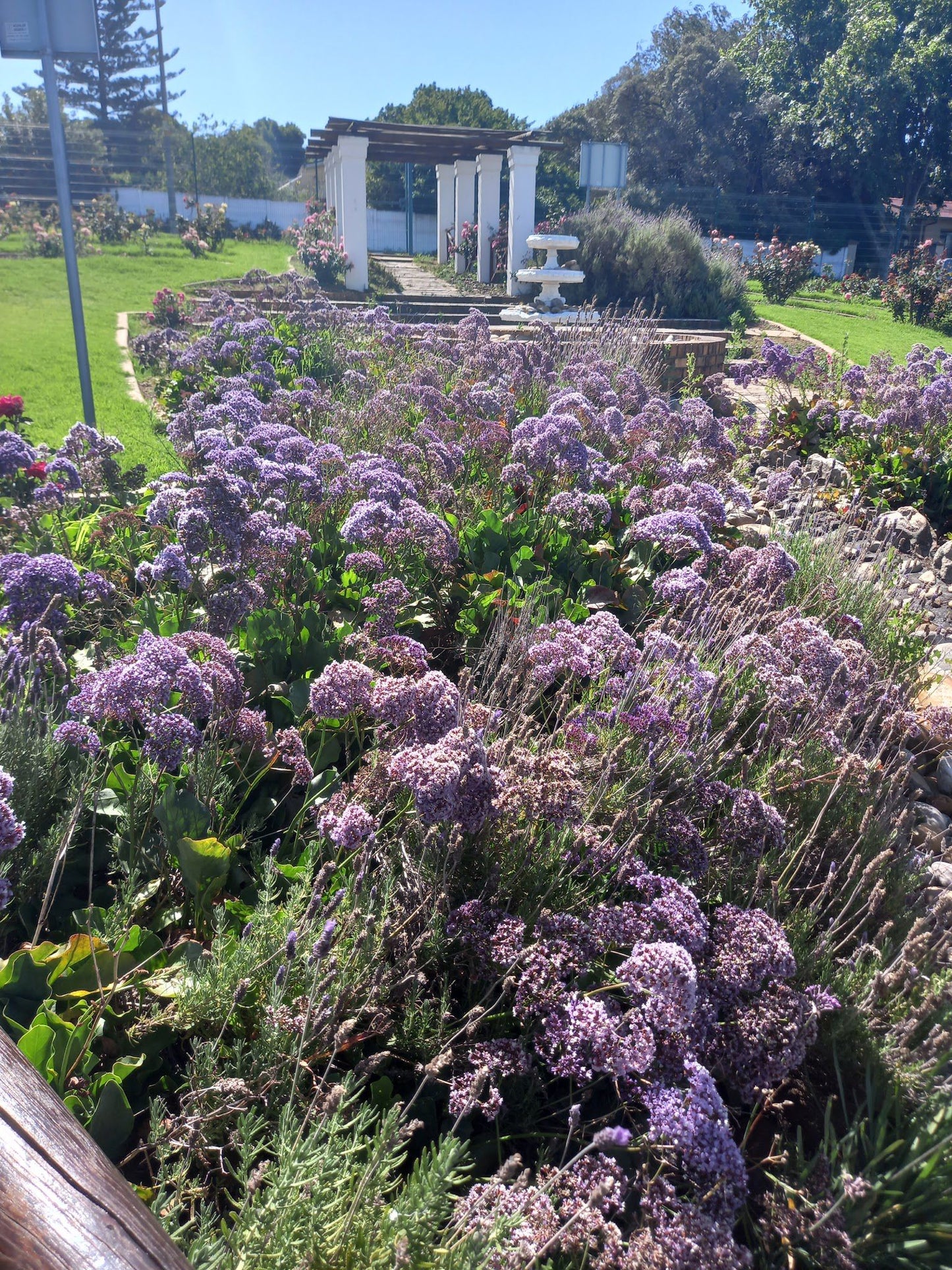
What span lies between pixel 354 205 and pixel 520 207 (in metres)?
3.86

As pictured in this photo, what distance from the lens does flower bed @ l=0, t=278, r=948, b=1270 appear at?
166cm

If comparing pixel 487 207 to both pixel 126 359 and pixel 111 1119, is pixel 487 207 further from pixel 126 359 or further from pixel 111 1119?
pixel 111 1119

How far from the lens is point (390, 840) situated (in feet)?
8.14

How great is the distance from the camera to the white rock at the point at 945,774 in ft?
13.7

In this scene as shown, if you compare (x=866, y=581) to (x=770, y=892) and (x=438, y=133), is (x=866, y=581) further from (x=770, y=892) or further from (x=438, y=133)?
(x=438, y=133)

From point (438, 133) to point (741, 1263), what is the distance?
73.6ft

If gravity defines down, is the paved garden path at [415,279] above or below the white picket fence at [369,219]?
below

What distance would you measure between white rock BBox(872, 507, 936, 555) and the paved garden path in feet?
47.1

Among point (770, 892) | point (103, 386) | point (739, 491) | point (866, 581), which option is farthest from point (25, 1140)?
point (103, 386)

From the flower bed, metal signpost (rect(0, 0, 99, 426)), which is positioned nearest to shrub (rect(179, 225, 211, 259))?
metal signpost (rect(0, 0, 99, 426))

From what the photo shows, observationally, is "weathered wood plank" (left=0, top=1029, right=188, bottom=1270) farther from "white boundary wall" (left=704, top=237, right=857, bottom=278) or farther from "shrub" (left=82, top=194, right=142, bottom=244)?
"white boundary wall" (left=704, top=237, right=857, bottom=278)

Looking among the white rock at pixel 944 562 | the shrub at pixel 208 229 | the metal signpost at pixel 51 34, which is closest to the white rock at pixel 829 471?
the white rock at pixel 944 562

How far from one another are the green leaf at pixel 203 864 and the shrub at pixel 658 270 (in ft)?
58.8

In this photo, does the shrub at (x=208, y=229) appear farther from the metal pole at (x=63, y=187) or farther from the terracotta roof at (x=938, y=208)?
the terracotta roof at (x=938, y=208)
